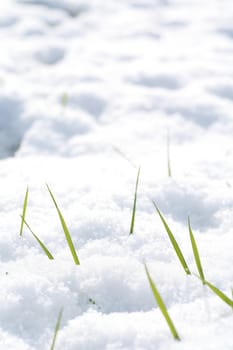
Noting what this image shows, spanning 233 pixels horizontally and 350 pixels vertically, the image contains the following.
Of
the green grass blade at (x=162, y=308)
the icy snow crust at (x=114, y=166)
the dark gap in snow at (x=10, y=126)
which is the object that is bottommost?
the dark gap in snow at (x=10, y=126)

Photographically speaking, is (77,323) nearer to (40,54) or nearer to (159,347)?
(159,347)

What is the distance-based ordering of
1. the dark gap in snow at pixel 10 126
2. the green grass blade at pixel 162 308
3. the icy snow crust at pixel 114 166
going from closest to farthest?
the green grass blade at pixel 162 308 → the icy snow crust at pixel 114 166 → the dark gap in snow at pixel 10 126

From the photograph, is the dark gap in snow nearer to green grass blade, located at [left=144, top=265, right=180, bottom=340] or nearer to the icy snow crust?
the icy snow crust

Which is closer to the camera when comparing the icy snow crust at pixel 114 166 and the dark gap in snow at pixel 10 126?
the icy snow crust at pixel 114 166

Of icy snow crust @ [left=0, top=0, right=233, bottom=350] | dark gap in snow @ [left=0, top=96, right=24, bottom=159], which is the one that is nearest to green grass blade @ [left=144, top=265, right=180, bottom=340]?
icy snow crust @ [left=0, top=0, right=233, bottom=350]

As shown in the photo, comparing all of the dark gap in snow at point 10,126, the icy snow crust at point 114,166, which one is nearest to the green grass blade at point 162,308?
the icy snow crust at point 114,166

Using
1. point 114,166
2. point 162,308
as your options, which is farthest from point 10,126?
point 162,308

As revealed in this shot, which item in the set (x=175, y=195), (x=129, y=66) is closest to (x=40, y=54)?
(x=129, y=66)

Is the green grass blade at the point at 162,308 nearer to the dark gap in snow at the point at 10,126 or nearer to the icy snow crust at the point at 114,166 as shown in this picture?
the icy snow crust at the point at 114,166

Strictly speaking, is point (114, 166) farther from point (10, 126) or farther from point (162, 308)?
point (162, 308)
